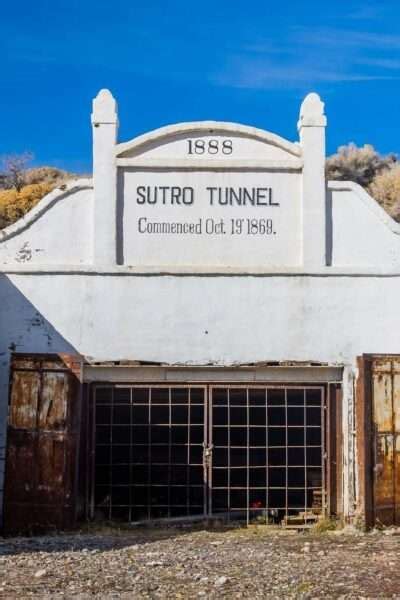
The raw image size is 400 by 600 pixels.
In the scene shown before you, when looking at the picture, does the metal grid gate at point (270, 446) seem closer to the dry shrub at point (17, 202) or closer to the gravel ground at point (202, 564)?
the gravel ground at point (202, 564)

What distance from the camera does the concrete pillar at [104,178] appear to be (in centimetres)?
1433

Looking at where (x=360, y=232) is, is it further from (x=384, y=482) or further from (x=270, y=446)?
(x=384, y=482)

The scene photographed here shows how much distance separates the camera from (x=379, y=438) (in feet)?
45.0

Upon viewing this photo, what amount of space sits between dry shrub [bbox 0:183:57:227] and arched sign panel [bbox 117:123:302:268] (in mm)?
13036

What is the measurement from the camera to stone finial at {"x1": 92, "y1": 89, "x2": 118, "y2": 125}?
47.5 feet

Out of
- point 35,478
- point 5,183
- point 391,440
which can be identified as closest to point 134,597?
point 35,478

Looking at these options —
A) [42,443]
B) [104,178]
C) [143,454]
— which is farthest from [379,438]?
[104,178]

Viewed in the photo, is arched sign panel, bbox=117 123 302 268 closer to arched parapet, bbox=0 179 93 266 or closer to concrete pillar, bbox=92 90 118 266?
concrete pillar, bbox=92 90 118 266

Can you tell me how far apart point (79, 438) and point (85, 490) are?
0.89 meters

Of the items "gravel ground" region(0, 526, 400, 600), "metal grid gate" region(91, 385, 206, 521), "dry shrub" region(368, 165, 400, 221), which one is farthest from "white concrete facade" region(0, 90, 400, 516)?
"dry shrub" region(368, 165, 400, 221)

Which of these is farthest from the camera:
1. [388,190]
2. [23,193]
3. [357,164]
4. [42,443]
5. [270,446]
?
[357,164]

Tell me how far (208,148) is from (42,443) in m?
4.88

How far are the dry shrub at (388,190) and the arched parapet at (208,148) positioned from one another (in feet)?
50.7

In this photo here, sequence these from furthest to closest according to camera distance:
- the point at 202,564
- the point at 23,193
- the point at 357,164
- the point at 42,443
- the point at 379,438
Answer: the point at 357,164 → the point at 23,193 → the point at 379,438 → the point at 42,443 → the point at 202,564
